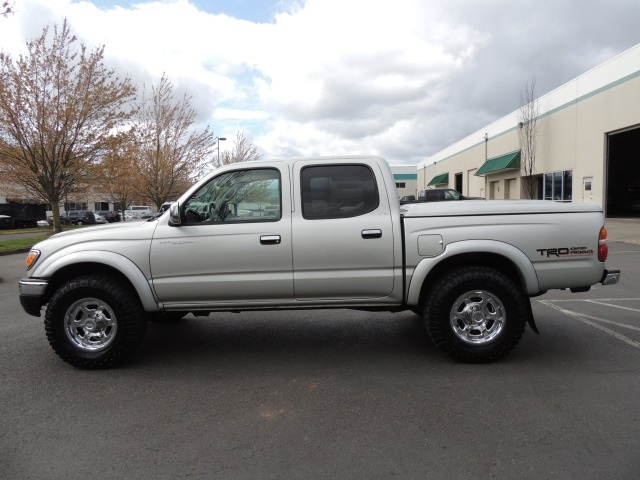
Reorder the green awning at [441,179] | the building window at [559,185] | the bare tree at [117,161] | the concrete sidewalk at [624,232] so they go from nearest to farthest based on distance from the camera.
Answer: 1. the concrete sidewalk at [624,232]
2. the bare tree at [117,161]
3. the building window at [559,185]
4. the green awning at [441,179]

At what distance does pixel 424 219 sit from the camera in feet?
14.3

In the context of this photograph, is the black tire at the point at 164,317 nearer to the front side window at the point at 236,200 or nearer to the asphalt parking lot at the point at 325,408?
the asphalt parking lot at the point at 325,408

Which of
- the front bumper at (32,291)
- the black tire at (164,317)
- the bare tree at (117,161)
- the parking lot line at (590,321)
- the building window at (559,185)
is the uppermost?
the bare tree at (117,161)

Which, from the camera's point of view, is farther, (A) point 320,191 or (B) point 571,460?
(A) point 320,191

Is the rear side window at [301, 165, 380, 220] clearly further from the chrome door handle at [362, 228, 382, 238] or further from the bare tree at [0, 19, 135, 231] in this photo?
the bare tree at [0, 19, 135, 231]

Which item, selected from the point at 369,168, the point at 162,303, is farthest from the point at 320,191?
the point at 162,303

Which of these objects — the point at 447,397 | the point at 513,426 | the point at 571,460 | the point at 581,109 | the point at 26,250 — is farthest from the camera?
the point at 581,109

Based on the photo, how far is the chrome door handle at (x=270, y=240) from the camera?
435 cm

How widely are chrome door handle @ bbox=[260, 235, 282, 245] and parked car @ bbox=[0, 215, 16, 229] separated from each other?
39794 mm


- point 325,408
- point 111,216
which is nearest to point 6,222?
point 111,216

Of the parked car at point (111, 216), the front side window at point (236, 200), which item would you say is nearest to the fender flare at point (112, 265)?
the front side window at point (236, 200)

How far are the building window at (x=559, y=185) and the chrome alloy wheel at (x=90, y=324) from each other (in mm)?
23580

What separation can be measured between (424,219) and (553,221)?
1.19 metres

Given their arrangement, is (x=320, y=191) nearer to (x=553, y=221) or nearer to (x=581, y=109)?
(x=553, y=221)
